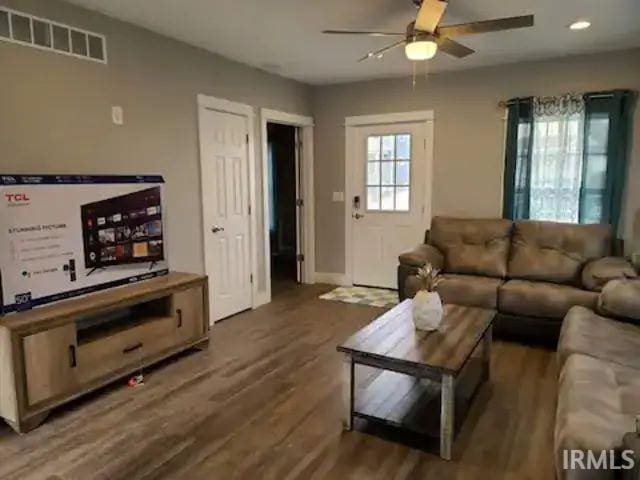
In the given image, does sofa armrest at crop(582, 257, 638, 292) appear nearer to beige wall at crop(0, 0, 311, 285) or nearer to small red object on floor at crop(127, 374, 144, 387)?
beige wall at crop(0, 0, 311, 285)

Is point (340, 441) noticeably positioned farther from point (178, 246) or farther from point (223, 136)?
point (223, 136)

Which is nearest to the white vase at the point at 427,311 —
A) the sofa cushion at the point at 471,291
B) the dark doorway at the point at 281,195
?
the sofa cushion at the point at 471,291

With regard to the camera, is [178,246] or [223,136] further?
[223,136]

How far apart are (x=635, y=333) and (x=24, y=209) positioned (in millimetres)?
3592

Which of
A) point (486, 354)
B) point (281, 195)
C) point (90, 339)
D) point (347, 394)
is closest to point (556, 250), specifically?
point (486, 354)

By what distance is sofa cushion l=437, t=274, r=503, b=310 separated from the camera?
3852 millimetres

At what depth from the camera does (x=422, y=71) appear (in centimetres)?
498

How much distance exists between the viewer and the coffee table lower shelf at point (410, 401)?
8.06ft

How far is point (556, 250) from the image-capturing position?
13.5ft

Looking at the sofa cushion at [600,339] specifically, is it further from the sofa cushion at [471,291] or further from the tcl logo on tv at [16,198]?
the tcl logo on tv at [16,198]

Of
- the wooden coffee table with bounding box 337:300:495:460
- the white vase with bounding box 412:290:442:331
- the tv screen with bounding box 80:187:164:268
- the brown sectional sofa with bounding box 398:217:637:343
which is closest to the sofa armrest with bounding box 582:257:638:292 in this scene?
the brown sectional sofa with bounding box 398:217:637:343

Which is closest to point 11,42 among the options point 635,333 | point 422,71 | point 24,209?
point 24,209

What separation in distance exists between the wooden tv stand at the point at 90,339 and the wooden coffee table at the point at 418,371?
147cm

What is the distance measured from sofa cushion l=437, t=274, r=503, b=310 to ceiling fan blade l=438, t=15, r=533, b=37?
80.6 inches
